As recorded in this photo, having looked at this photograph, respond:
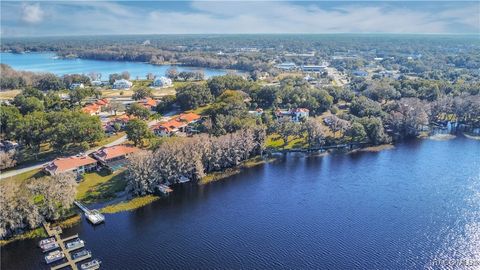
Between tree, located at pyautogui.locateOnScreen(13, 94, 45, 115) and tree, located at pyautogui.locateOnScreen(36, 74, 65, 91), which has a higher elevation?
tree, located at pyautogui.locateOnScreen(36, 74, 65, 91)

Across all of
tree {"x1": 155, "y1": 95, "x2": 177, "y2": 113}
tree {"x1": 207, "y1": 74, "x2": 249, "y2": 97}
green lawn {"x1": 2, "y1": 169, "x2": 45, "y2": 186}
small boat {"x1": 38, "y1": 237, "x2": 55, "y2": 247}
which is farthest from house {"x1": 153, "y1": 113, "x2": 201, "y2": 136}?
small boat {"x1": 38, "y1": 237, "x2": 55, "y2": 247}

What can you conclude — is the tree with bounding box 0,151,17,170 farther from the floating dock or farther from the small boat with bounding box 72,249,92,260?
the small boat with bounding box 72,249,92,260

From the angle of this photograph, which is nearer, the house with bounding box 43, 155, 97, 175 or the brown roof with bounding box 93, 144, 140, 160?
the house with bounding box 43, 155, 97, 175

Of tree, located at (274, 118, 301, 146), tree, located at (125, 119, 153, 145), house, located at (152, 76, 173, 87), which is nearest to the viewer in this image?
tree, located at (125, 119, 153, 145)

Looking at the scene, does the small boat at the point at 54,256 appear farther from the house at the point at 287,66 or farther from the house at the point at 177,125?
the house at the point at 287,66

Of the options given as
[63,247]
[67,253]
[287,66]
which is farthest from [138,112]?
[287,66]

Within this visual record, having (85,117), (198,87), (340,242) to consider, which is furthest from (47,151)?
(340,242)
